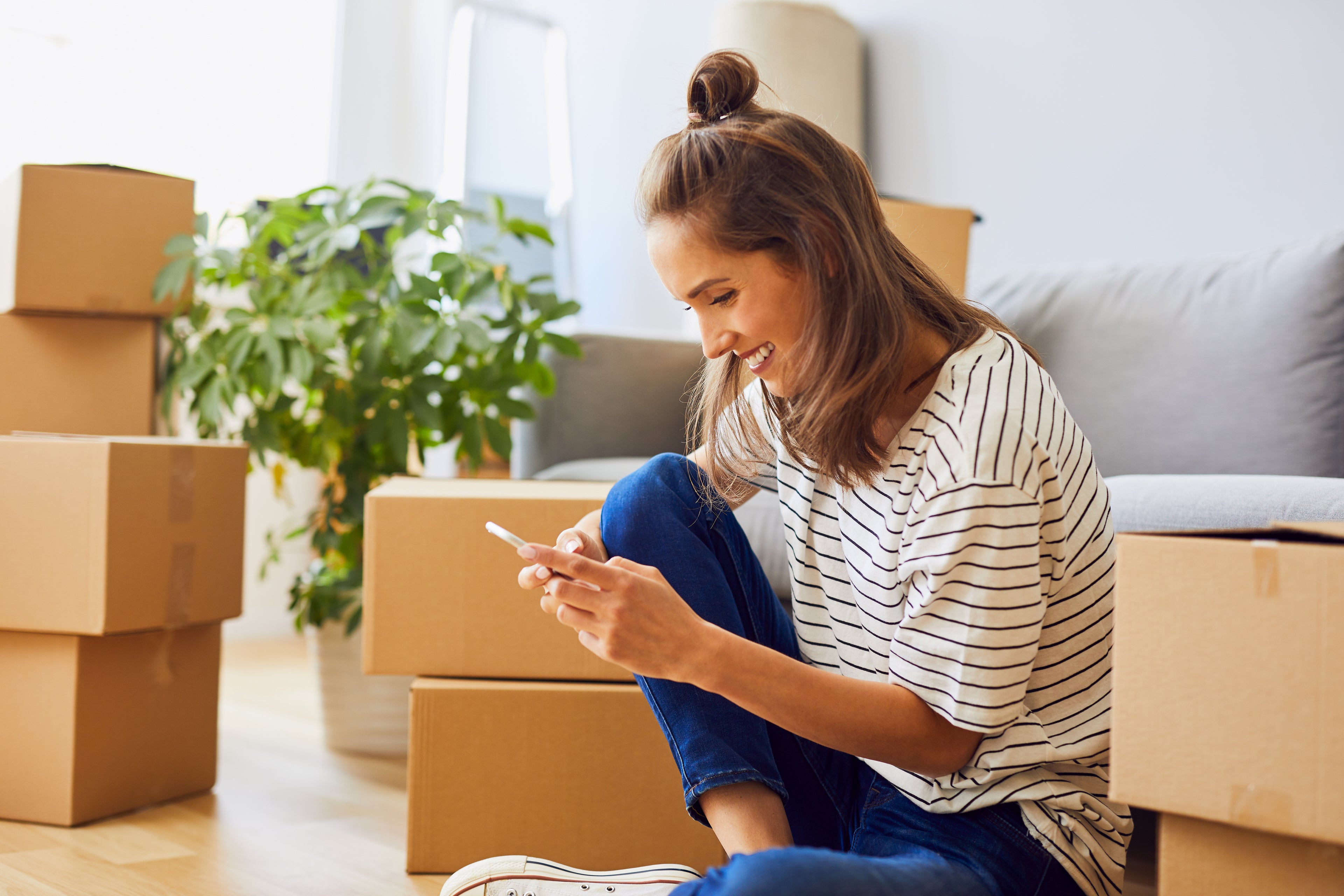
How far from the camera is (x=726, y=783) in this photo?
0.80 metres

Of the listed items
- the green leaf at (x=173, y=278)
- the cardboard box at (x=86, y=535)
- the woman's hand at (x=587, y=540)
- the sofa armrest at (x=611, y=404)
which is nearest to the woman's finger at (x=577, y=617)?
the woman's hand at (x=587, y=540)

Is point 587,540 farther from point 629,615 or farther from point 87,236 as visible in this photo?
point 87,236

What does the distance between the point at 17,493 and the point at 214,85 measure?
1769 mm

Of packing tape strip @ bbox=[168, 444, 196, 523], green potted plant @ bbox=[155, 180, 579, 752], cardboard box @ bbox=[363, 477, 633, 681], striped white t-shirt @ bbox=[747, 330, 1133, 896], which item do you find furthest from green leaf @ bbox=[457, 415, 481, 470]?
striped white t-shirt @ bbox=[747, 330, 1133, 896]

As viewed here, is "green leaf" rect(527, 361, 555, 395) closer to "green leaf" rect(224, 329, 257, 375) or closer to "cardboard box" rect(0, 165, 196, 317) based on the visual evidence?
"green leaf" rect(224, 329, 257, 375)

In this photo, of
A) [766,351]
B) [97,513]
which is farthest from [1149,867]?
[97,513]

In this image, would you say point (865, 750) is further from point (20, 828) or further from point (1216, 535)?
point (20, 828)

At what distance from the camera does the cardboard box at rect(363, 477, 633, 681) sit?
41.8 inches

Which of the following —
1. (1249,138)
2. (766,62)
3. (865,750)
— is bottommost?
(865,750)

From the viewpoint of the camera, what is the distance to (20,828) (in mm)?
1170

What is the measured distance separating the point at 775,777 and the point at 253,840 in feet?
2.09

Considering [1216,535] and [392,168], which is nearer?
[1216,535]

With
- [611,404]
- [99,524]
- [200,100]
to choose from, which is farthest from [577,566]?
[200,100]

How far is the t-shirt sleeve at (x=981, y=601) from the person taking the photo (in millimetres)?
669
